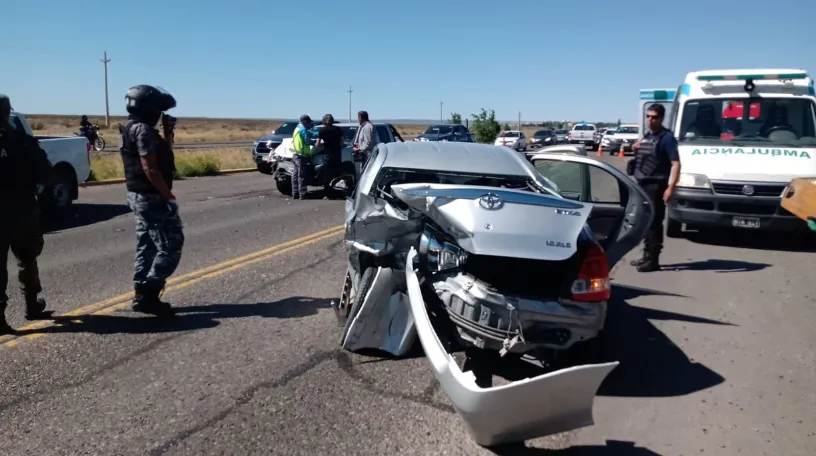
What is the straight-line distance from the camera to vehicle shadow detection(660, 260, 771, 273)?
8.62 meters

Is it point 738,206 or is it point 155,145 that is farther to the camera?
point 738,206

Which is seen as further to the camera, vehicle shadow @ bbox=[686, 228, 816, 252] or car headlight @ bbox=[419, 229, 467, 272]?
vehicle shadow @ bbox=[686, 228, 816, 252]

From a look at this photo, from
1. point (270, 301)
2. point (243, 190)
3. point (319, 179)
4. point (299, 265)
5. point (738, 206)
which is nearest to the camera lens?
point (270, 301)

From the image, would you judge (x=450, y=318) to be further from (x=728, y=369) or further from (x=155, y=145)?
(x=155, y=145)

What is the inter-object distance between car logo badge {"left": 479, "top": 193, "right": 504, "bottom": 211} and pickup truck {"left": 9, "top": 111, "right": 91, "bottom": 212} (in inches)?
406

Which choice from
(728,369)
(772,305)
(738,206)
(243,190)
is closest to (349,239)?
(728,369)

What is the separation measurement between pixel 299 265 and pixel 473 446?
4.91 m

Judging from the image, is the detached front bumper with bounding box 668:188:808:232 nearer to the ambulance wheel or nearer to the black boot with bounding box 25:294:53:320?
the ambulance wheel

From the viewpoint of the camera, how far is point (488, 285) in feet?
14.1

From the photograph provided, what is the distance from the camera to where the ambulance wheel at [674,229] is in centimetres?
1102

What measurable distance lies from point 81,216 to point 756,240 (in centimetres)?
1147

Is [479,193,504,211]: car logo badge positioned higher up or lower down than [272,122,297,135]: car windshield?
lower down

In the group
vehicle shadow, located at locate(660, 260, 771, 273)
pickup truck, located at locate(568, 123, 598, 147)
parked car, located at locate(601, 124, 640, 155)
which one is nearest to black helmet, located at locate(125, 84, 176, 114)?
vehicle shadow, located at locate(660, 260, 771, 273)

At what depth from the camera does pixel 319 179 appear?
1570 centimetres
